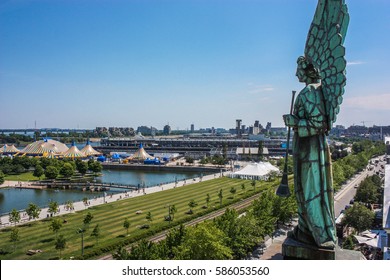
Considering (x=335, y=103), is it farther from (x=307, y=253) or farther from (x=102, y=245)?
(x=102, y=245)

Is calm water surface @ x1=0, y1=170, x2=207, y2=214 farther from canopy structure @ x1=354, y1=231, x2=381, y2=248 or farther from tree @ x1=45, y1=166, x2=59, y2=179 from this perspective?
canopy structure @ x1=354, y1=231, x2=381, y2=248

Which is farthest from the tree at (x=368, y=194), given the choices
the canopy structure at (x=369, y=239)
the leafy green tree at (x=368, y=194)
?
the canopy structure at (x=369, y=239)

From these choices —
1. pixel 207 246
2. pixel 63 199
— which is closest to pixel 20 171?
pixel 63 199

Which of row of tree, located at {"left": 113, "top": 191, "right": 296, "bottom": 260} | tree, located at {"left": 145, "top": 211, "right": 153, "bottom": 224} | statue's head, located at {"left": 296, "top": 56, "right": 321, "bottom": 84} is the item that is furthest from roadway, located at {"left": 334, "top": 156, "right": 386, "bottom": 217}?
statue's head, located at {"left": 296, "top": 56, "right": 321, "bottom": 84}

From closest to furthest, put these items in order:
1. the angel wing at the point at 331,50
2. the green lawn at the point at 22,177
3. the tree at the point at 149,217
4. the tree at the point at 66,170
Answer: the angel wing at the point at 331,50 → the tree at the point at 149,217 → the green lawn at the point at 22,177 → the tree at the point at 66,170

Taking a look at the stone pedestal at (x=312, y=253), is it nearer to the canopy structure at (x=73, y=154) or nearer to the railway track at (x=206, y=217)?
the railway track at (x=206, y=217)

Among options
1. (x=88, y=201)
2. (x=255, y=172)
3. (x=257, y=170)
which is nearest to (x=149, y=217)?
(x=88, y=201)

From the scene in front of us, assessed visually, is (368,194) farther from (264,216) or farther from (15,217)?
(15,217)
